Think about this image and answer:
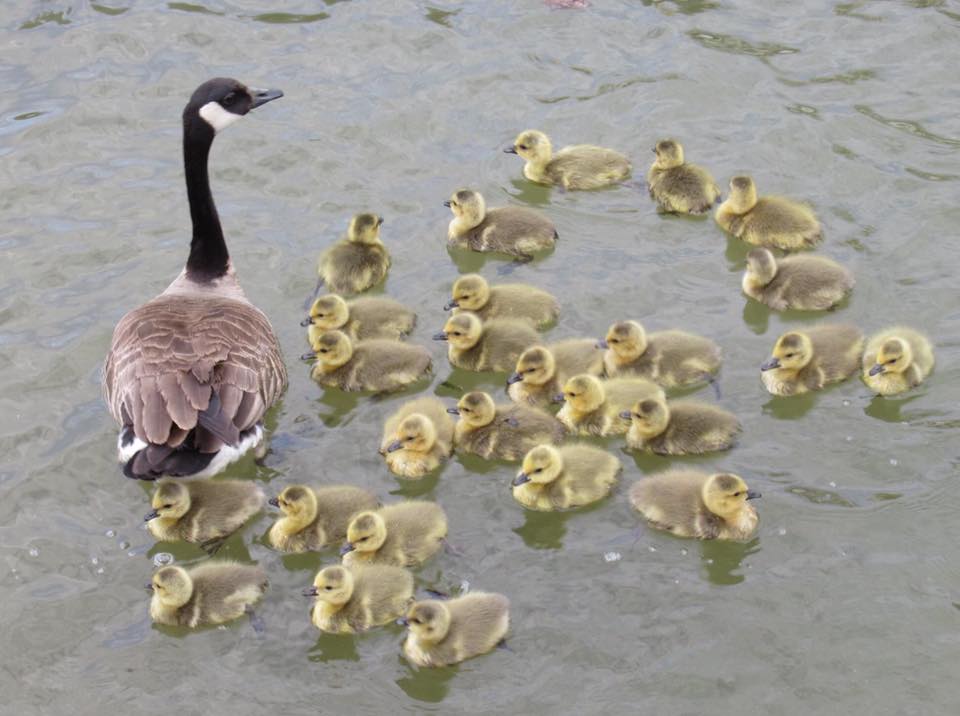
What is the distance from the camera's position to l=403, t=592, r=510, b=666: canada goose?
16.1 ft

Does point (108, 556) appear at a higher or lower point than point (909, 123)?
lower

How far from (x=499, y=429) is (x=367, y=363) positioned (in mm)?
889

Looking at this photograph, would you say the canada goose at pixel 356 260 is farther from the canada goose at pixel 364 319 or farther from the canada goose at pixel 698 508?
the canada goose at pixel 698 508

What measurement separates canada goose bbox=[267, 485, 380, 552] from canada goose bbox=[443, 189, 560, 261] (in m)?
2.31

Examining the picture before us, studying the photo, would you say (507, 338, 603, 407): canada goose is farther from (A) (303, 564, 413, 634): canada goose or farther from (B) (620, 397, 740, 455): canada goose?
(A) (303, 564, 413, 634): canada goose

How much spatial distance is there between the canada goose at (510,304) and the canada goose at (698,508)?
61.2 inches

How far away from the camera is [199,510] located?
5.62 metres

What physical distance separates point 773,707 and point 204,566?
2400 mm

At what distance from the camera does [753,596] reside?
523 cm

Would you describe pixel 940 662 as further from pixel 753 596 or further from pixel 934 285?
pixel 934 285

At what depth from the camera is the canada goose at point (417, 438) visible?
229 inches

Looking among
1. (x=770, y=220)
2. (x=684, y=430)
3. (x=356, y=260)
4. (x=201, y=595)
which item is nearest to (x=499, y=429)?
(x=684, y=430)

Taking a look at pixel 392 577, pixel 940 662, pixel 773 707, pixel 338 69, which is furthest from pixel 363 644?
pixel 338 69

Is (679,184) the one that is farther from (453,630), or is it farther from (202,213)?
(453,630)
